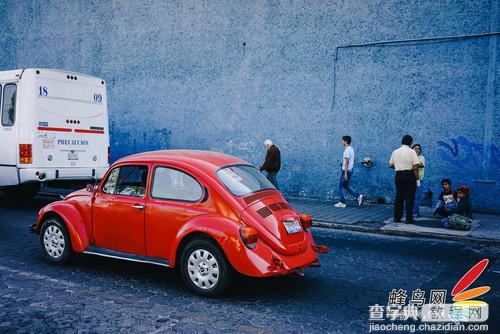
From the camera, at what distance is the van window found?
1115cm

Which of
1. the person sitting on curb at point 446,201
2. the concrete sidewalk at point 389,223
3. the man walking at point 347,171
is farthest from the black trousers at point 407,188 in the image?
the man walking at point 347,171

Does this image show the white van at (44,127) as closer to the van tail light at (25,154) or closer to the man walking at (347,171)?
the van tail light at (25,154)

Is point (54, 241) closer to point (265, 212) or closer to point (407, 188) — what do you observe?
point (265, 212)

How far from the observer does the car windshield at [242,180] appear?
593 centimetres

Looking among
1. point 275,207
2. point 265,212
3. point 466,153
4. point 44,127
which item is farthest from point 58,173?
point 466,153

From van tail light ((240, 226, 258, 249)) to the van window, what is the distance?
7.92 meters

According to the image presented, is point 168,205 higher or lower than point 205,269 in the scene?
higher

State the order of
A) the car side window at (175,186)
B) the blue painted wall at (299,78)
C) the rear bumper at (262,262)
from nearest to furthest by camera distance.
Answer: the rear bumper at (262,262) < the car side window at (175,186) < the blue painted wall at (299,78)

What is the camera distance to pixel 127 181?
6.45m

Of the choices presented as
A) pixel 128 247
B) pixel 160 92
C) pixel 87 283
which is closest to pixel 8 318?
pixel 87 283

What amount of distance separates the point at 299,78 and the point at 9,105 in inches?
307

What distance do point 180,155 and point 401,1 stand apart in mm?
9263

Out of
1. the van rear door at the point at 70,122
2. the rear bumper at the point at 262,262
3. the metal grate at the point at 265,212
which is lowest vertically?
the rear bumper at the point at 262,262

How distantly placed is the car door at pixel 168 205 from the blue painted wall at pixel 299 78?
342 inches
